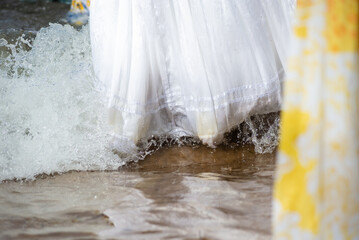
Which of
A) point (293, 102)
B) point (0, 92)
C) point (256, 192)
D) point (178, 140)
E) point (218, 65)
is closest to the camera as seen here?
point (293, 102)

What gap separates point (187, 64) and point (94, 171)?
2.22ft

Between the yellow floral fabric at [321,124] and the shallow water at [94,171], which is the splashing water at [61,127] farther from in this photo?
the yellow floral fabric at [321,124]

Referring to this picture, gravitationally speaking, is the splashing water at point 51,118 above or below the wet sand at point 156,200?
above

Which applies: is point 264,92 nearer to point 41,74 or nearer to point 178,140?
point 178,140

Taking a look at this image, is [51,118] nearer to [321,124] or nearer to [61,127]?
[61,127]

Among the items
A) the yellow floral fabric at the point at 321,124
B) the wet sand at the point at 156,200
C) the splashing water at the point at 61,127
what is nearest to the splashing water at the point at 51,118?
the splashing water at the point at 61,127

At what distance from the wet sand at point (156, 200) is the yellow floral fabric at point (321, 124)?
0.53 m

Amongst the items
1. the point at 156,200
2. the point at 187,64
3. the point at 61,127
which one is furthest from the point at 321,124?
the point at 61,127

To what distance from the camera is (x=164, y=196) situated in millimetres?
2336

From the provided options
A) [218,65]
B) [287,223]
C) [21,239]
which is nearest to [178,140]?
[218,65]

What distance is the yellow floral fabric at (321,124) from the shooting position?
1.32 m

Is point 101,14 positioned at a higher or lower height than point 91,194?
higher

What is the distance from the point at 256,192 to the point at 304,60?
41.2 inches

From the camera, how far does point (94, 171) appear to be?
2.79 metres
